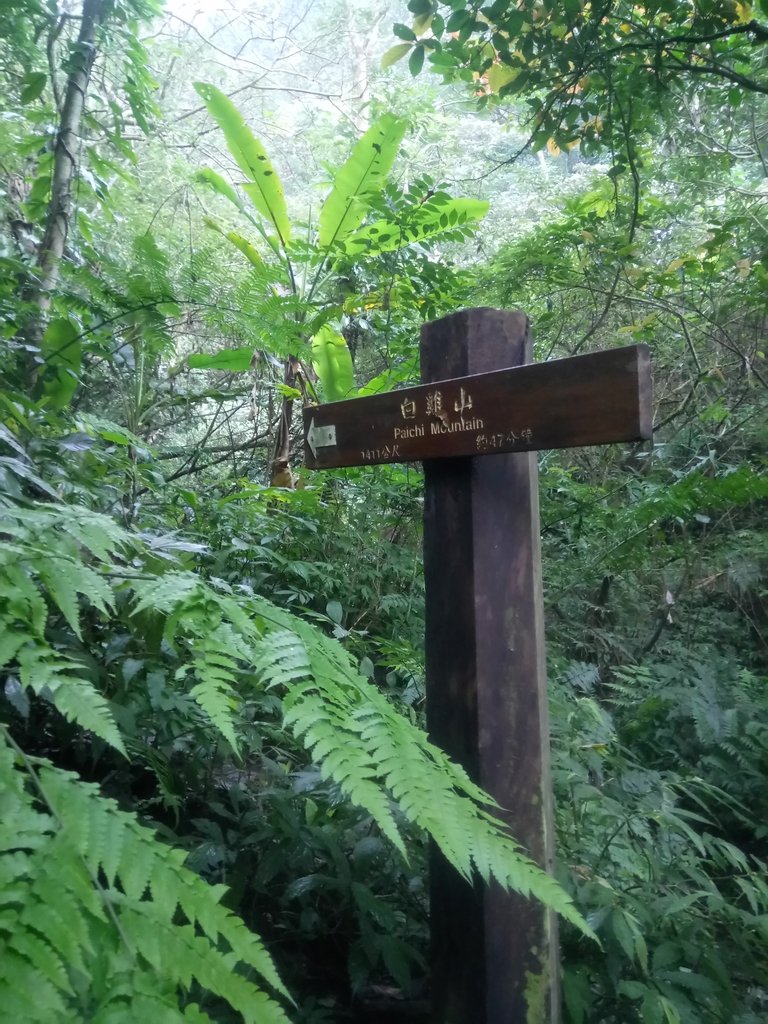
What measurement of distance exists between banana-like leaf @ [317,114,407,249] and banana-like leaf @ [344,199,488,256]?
155 mm

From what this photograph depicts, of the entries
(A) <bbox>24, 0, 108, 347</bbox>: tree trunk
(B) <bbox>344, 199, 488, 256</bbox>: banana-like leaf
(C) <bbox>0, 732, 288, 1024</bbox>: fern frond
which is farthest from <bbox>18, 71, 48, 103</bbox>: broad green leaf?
(C) <bbox>0, 732, 288, 1024</bbox>: fern frond

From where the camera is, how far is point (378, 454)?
178 centimetres

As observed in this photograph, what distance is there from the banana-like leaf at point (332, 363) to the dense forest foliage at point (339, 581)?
2 centimetres

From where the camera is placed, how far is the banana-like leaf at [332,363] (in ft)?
13.2

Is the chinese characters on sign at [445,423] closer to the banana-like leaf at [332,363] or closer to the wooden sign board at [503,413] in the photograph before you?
the wooden sign board at [503,413]

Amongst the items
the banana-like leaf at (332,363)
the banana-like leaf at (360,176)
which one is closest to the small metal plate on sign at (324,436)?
the banana-like leaf at (332,363)

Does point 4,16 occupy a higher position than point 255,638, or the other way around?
point 4,16

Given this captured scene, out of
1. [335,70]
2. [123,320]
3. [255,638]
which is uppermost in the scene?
[335,70]

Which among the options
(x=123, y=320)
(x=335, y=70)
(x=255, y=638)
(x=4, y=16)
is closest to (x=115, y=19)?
(x=4, y=16)

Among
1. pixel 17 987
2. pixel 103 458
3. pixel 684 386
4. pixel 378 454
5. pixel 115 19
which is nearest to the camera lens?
pixel 17 987

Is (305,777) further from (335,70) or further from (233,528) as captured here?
(335,70)

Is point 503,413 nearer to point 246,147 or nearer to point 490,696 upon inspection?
point 490,696

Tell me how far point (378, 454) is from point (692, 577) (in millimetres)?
3307

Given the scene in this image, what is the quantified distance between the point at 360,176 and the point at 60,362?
7.66ft
